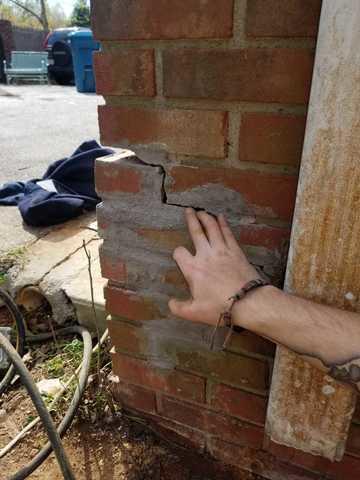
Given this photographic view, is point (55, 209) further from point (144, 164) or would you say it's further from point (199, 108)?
point (199, 108)

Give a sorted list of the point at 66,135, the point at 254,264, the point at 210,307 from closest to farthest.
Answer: the point at 210,307 → the point at 254,264 → the point at 66,135

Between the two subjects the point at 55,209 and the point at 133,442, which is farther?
the point at 55,209

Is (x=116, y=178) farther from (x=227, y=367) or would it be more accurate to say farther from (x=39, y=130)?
(x=39, y=130)

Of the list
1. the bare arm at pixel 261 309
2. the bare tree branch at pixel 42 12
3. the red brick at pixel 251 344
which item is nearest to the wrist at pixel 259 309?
the bare arm at pixel 261 309

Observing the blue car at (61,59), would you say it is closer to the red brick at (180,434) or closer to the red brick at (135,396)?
the red brick at (135,396)

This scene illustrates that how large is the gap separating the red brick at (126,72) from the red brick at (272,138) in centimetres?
24

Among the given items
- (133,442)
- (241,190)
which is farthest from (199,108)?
(133,442)

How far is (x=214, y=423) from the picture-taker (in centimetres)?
133

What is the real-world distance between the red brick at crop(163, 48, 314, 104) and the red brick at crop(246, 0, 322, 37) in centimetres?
3

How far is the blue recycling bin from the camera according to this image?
12141 mm

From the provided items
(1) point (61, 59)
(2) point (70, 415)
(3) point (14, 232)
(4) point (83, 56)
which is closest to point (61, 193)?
(3) point (14, 232)

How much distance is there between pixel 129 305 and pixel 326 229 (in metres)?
0.66

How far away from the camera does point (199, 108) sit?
936 millimetres

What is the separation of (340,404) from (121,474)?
79 centimetres
